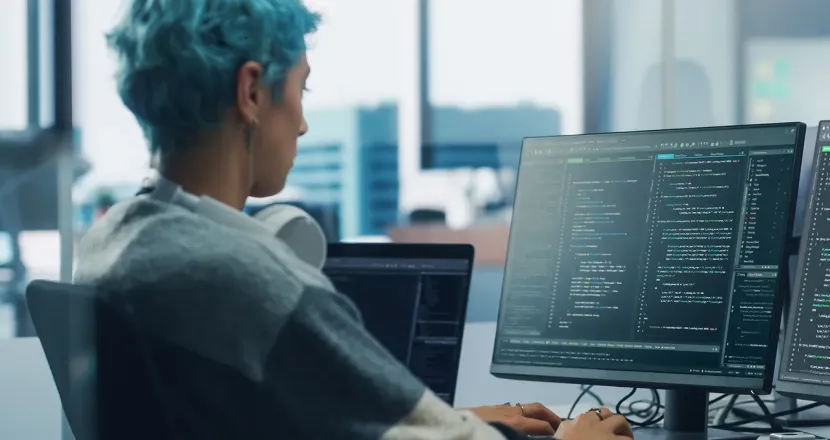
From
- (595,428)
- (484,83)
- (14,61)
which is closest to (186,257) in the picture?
(595,428)

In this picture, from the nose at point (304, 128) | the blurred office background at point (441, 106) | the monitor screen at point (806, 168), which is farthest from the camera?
the blurred office background at point (441, 106)

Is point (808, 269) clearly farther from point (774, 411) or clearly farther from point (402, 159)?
Result: point (402, 159)

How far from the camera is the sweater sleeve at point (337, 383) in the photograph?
73 centimetres

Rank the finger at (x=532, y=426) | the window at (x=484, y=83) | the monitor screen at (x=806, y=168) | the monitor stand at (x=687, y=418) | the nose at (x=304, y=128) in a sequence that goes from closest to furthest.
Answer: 1. the nose at (x=304, y=128)
2. the finger at (x=532, y=426)
3. the monitor stand at (x=687, y=418)
4. the monitor screen at (x=806, y=168)
5. the window at (x=484, y=83)

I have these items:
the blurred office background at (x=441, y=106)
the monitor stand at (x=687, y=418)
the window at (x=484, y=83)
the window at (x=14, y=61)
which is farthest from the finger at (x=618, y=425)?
the window at (x=14, y=61)

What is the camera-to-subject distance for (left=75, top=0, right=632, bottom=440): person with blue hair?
0.73m

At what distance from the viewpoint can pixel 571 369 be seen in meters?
1.24

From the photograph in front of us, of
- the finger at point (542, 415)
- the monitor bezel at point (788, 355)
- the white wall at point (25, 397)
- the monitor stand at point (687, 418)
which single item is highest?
the monitor bezel at point (788, 355)

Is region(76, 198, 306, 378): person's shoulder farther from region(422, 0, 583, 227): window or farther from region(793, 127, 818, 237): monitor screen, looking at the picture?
region(422, 0, 583, 227): window

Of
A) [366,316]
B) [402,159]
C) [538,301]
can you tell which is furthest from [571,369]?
[402,159]

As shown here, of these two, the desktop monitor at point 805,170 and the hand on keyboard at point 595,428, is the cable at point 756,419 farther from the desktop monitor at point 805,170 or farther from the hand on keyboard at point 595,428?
the hand on keyboard at point 595,428

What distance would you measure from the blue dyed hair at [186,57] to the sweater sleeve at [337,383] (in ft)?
0.66

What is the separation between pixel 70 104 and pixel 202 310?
420 centimetres

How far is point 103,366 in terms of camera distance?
0.76 m
